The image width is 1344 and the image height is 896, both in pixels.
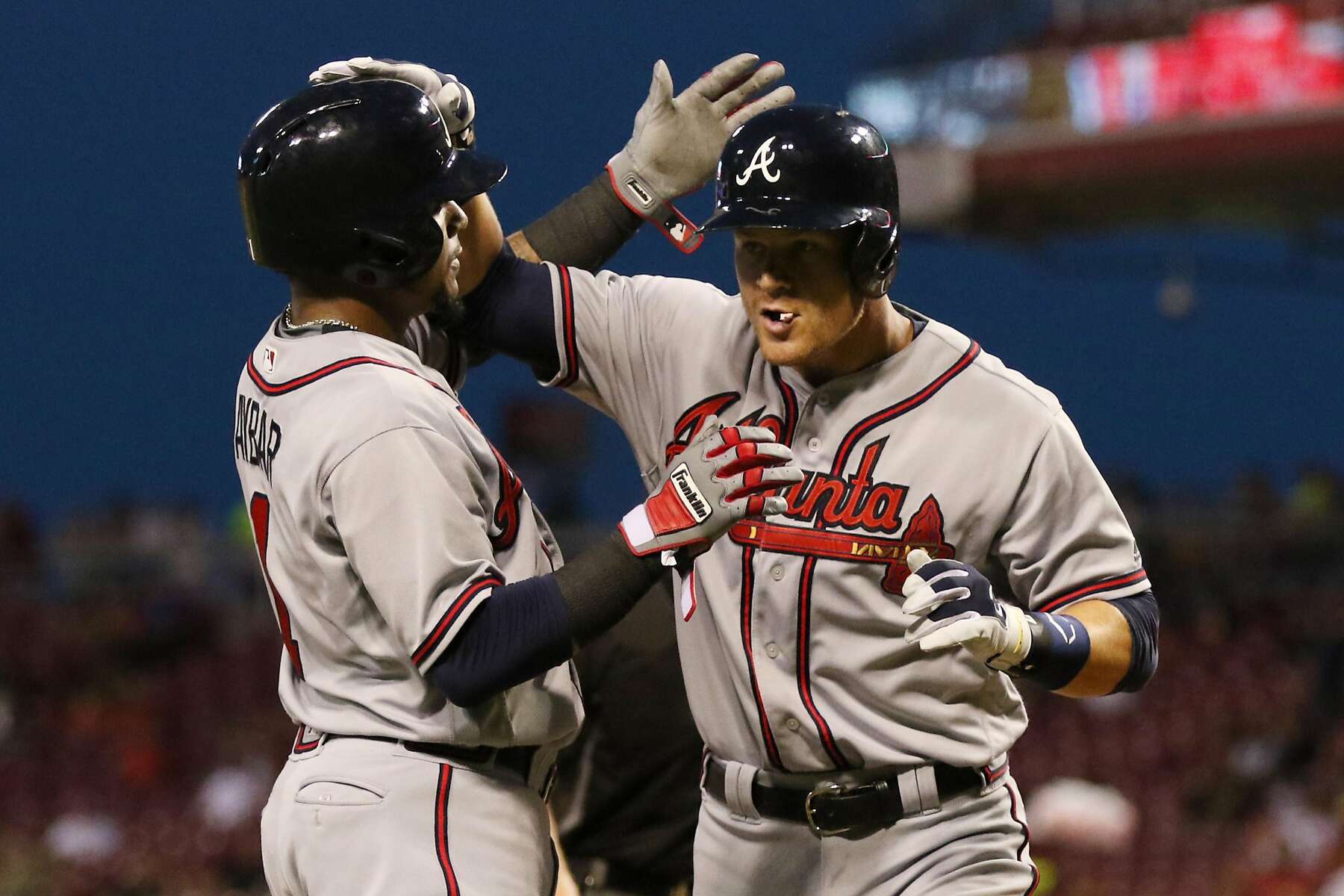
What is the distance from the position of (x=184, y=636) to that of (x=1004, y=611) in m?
9.66

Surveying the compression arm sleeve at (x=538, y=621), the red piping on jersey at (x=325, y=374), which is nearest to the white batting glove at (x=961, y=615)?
the compression arm sleeve at (x=538, y=621)

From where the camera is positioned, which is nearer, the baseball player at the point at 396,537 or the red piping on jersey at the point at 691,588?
the baseball player at the point at 396,537

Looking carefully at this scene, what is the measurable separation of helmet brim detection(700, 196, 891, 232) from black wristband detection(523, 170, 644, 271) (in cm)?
57

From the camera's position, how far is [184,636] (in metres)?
11.2

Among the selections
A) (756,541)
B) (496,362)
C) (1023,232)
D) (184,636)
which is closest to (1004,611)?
(756,541)

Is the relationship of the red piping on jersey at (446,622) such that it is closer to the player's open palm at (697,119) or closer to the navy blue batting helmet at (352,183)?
the navy blue batting helmet at (352,183)

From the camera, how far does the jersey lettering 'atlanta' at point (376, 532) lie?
2219 millimetres

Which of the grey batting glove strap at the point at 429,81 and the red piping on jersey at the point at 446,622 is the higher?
the grey batting glove strap at the point at 429,81

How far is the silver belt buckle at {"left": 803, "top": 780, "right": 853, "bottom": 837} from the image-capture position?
2621 mm

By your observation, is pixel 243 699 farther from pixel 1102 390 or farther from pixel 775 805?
pixel 1102 390

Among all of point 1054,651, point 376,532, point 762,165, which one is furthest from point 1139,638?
point 376,532

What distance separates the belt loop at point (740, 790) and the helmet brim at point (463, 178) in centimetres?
100

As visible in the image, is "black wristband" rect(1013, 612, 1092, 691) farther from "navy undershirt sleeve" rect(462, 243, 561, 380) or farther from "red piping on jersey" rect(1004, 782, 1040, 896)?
"navy undershirt sleeve" rect(462, 243, 561, 380)

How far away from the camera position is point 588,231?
123 inches
